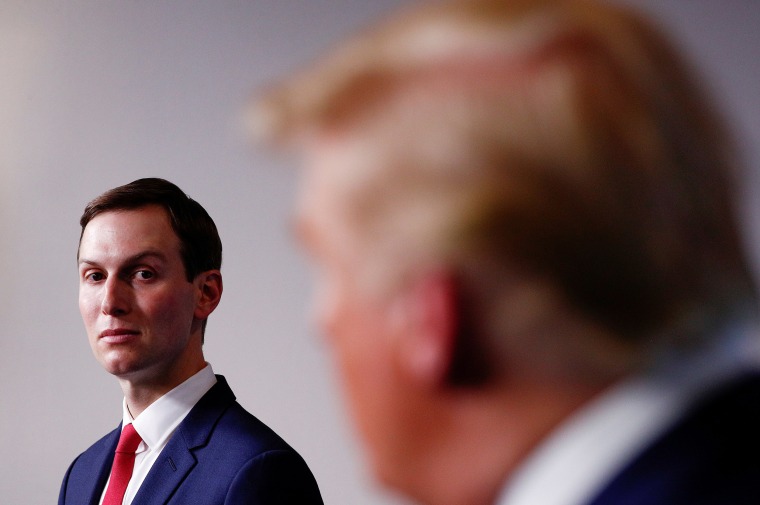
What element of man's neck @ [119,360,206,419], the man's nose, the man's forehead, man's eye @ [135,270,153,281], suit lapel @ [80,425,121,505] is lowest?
suit lapel @ [80,425,121,505]

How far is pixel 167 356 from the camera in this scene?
4.65 feet

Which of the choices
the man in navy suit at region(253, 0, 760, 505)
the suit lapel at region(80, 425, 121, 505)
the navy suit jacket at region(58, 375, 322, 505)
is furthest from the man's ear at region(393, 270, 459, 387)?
the suit lapel at region(80, 425, 121, 505)

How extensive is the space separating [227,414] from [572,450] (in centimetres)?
112

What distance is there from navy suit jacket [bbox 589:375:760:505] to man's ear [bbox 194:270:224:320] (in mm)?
1174

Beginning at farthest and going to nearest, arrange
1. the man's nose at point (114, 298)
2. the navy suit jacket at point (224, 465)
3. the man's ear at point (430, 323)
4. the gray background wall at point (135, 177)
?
1. the gray background wall at point (135, 177)
2. the man's nose at point (114, 298)
3. the navy suit jacket at point (224, 465)
4. the man's ear at point (430, 323)

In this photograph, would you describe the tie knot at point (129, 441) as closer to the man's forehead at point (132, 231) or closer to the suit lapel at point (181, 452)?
the suit lapel at point (181, 452)

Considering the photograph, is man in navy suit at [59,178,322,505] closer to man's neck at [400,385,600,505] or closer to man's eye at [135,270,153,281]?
man's eye at [135,270,153,281]

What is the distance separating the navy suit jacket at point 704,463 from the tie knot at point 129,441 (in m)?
1.18

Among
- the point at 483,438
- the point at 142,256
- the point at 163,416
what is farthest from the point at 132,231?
the point at 483,438

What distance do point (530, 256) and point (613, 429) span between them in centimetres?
9

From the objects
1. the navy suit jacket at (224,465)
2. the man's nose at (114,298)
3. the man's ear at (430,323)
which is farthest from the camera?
the man's nose at (114,298)

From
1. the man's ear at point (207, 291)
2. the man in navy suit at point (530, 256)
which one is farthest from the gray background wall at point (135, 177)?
the man in navy suit at point (530, 256)

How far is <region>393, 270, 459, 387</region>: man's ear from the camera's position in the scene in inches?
14.5

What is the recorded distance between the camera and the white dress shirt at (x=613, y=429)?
39 centimetres
